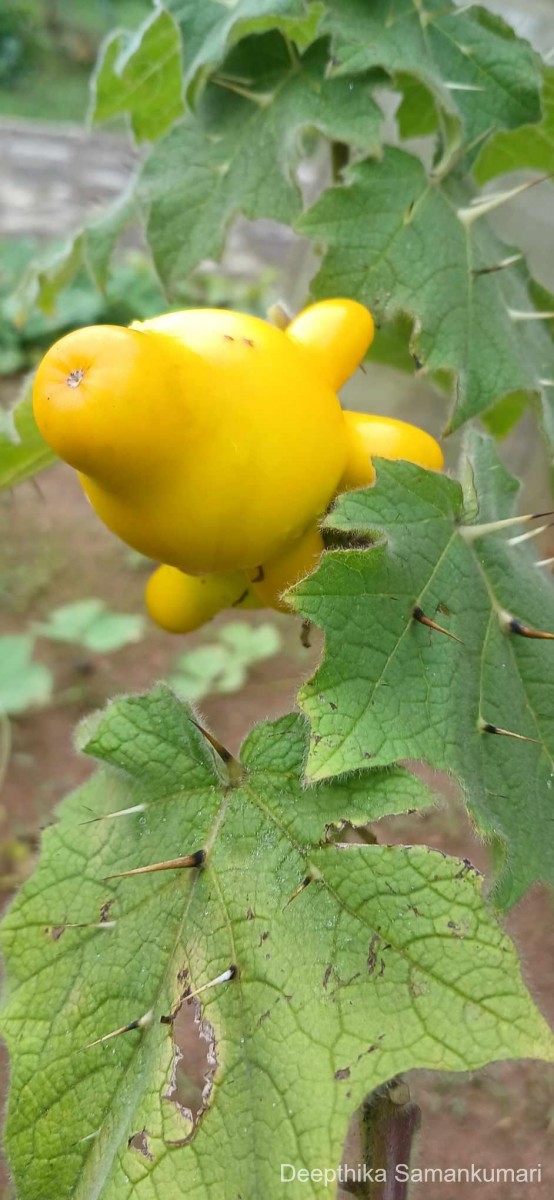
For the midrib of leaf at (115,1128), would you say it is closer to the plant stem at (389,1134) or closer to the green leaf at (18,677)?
the plant stem at (389,1134)

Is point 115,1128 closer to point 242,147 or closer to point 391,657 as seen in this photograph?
point 391,657

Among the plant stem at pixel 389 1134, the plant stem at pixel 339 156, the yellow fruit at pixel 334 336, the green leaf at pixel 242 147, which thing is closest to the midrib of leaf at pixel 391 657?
the yellow fruit at pixel 334 336

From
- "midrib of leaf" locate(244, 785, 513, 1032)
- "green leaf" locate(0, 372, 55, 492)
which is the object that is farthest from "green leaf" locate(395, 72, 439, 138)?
"midrib of leaf" locate(244, 785, 513, 1032)

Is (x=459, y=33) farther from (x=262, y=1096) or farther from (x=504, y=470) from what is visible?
(x=262, y=1096)

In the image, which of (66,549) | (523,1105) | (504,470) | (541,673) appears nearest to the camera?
(541,673)

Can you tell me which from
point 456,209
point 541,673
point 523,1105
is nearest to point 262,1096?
point 541,673

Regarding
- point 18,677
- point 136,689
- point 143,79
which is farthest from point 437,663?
point 136,689
